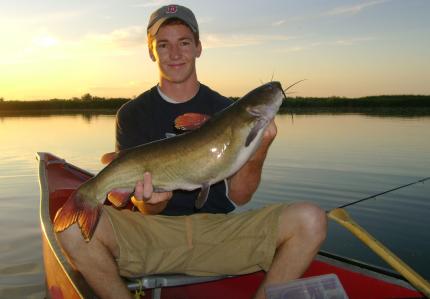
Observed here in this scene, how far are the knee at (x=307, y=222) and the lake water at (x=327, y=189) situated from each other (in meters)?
1.34

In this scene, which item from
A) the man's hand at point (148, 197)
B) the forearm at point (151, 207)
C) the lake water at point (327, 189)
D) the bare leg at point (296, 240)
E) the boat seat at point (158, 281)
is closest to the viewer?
the man's hand at point (148, 197)

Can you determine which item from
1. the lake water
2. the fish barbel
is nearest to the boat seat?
the fish barbel

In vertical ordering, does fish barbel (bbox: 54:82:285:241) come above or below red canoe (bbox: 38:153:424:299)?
above

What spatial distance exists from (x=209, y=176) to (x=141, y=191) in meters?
0.50

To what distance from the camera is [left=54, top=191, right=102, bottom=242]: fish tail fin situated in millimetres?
2787

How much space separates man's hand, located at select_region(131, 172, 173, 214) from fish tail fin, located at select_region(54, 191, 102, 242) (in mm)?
297

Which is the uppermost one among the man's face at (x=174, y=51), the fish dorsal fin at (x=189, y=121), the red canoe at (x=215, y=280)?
the man's face at (x=174, y=51)

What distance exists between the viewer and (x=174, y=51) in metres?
3.68

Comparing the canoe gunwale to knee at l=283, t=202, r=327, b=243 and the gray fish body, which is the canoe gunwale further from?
knee at l=283, t=202, r=327, b=243

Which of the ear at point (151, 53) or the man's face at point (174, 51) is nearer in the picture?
the man's face at point (174, 51)

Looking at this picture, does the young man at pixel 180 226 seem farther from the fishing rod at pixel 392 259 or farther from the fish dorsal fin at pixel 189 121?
the fish dorsal fin at pixel 189 121

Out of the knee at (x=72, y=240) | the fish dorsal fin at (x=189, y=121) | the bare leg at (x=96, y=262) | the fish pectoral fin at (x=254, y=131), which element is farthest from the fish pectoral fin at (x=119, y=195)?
the fish pectoral fin at (x=254, y=131)

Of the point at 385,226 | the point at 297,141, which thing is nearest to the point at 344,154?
the point at 297,141

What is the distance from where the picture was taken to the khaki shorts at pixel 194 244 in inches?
123
